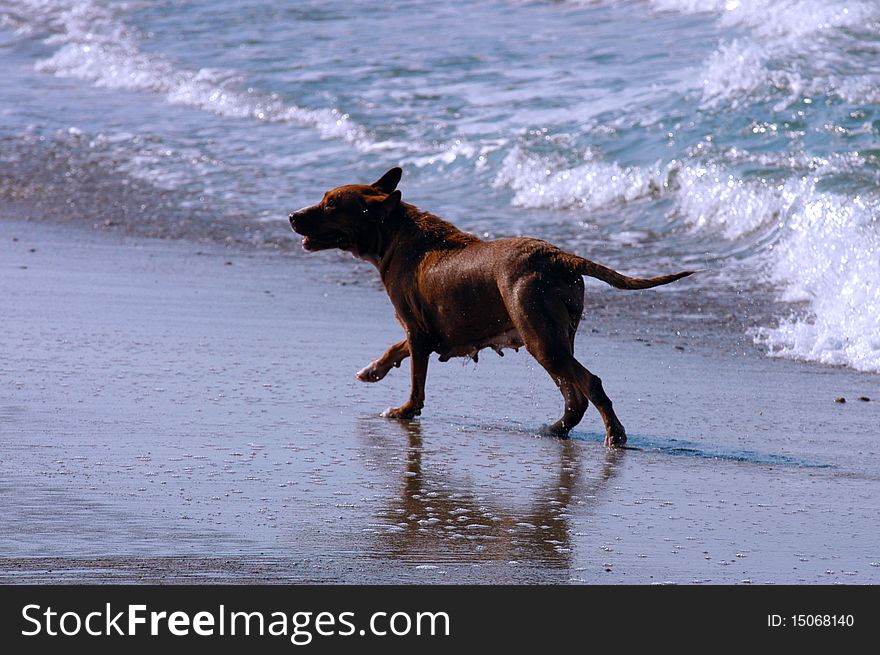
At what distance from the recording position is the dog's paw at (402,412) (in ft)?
21.6

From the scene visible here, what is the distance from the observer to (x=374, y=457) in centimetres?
581

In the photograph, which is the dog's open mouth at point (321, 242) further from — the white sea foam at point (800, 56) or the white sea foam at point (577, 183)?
the white sea foam at point (800, 56)

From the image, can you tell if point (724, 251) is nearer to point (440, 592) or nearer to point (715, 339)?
point (715, 339)

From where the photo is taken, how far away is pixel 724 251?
1045 cm

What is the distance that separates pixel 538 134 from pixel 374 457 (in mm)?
8270

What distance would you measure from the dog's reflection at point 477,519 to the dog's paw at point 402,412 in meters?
0.65

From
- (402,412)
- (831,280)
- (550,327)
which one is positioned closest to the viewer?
(550,327)

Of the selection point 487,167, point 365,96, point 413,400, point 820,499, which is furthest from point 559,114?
point 820,499

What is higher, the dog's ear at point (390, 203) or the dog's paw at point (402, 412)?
the dog's ear at point (390, 203)

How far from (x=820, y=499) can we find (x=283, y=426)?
2175mm

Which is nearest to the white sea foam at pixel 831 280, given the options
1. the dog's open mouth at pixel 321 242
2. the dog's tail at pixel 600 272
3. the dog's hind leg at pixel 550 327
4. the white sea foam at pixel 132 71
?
the dog's tail at pixel 600 272

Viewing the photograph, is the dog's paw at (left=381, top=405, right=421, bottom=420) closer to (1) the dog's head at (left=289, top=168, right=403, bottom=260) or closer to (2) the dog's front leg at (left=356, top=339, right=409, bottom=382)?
(2) the dog's front leg at (left=356, top=339, right=409, bottom=382)

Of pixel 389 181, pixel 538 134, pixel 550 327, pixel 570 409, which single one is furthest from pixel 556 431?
pixel 538 134

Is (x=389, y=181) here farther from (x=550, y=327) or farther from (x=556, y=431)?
(x=556, y=431)
